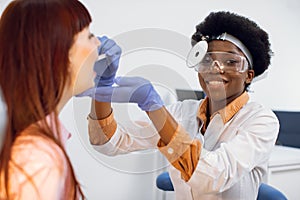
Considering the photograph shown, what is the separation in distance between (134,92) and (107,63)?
0.11 metres

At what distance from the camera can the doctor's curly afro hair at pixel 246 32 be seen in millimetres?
1210

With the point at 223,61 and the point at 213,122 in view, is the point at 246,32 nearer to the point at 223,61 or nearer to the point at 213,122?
the point at 223,61

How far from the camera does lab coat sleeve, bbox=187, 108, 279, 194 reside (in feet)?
3.11

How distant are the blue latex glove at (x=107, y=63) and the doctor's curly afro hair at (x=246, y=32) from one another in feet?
1.44

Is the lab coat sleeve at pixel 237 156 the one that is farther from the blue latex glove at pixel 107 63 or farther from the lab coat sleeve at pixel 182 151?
the blue latex glove at pixel 107 63

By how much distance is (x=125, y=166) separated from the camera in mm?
2055

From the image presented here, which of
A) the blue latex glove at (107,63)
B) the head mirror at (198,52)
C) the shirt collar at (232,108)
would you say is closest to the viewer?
the blue latex glove at (107,63)

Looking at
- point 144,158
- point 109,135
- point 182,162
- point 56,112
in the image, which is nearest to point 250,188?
point 182,162

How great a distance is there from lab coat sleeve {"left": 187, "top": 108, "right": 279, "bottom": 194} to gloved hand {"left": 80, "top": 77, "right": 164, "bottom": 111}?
0.20m

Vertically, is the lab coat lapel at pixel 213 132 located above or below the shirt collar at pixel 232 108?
below

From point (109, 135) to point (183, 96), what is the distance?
0.78 metres

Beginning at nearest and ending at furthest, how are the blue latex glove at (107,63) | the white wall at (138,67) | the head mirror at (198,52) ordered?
the blue latex glove at (107,63), the head mirror at (198,52), the white wall at (138,67)

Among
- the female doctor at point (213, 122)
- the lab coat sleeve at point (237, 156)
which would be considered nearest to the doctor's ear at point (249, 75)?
the female doctor at point (213, 122)

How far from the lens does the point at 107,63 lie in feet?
3.13
